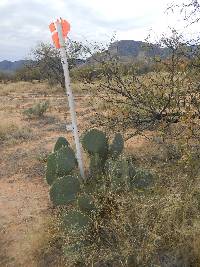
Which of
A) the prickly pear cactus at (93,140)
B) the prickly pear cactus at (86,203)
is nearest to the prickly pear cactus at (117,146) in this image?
the prickly pear cactus at (93,140)

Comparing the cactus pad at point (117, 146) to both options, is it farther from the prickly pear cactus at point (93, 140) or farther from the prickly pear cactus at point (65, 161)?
Answer: the prickly pear cactus at point (65, 161)

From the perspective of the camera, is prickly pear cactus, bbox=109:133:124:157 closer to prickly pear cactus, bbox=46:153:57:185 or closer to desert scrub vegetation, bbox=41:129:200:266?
desert scrub vegetation, bbox=41:129:200:266

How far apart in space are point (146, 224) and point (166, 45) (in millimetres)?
2645

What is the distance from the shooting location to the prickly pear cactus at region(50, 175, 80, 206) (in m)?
4.84

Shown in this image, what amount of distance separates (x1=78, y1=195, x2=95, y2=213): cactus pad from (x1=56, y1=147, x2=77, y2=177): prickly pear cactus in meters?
0.71

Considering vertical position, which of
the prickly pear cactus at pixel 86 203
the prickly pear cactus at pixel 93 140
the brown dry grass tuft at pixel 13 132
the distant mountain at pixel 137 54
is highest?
the distant mountain at pixel 137 54

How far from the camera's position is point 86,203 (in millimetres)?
4543

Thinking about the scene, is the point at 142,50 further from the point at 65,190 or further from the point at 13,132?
the point at 13,132

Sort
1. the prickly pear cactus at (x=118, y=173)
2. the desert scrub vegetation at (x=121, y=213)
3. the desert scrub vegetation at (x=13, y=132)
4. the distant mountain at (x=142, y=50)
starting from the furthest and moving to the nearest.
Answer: the desert scrub vegetation at (x=13, y=132), the distant mountain at (x=142, y=50), the prickly pear cactus at (x=118, y=173), the desert scrub vegetation at (x=121, y=213)

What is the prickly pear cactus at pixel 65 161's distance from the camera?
5.18 meters

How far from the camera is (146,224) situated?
13.9ft

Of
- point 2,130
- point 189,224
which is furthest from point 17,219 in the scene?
point 2,130

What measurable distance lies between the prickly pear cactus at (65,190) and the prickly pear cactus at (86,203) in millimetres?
304

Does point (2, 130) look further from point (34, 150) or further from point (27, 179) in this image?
point (27, 179)
